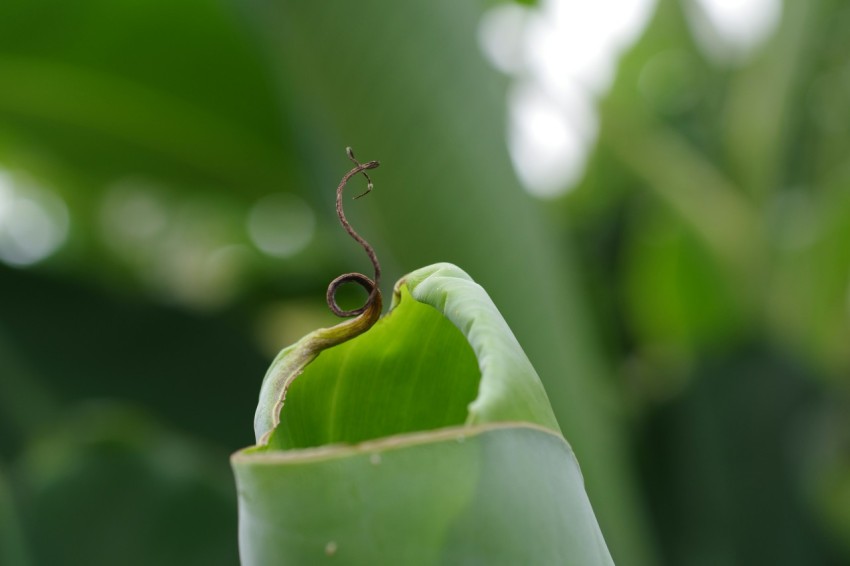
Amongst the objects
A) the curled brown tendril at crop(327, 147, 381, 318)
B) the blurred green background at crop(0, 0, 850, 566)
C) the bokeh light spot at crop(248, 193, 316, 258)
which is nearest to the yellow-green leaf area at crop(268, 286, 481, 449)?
the curled brown tendril at crop(327, 147, 381, 318)

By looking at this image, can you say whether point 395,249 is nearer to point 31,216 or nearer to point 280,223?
point 280,223

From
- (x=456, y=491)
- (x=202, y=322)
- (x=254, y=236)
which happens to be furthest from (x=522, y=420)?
(x=254, y=236)

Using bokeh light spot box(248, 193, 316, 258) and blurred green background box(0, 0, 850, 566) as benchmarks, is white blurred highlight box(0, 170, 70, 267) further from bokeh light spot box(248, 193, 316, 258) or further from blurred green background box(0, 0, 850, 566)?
bokeh light spot box(248, 193, 316, 258)

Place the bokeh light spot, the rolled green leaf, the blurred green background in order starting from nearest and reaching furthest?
the rolled green leaf → the blurred green background → the bokeh light spot

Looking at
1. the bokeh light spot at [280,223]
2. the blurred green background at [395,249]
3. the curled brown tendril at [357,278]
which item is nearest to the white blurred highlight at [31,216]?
the blurred green background at [395,249]

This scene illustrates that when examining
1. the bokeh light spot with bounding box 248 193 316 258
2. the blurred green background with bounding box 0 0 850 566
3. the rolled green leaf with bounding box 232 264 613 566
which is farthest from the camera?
the bokeh light spot with bounding box 248 193 316 258

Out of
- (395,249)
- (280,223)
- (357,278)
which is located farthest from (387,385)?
(280,223)
